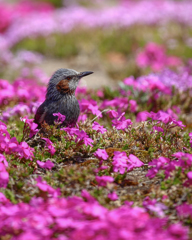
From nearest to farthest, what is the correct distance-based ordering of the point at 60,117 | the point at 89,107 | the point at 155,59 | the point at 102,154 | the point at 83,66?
the point at 102,154 → the point at 60,117 → the point at 89,107 → the point at 155,59 → the point at 83,66

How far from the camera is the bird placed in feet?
13.3

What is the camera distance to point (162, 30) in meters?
12.7

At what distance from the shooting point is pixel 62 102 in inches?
161

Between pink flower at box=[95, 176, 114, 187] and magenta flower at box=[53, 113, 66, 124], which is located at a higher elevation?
magenta flower at box=[53, 113, 66, 124]

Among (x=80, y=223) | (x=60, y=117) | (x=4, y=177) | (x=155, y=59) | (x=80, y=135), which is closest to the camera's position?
(x=80, y=223)

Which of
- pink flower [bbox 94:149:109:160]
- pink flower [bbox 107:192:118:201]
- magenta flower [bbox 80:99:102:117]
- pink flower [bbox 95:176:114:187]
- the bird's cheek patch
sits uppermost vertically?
the bird's cheek patch

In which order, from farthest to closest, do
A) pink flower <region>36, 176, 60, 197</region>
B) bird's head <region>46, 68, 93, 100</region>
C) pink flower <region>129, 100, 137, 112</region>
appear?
pink flower <region>129, 100, 137, 112</region> < bird's head <region>46, 68, 93, 100</region> < pink flower <region>36, 176, 60, 197</region>

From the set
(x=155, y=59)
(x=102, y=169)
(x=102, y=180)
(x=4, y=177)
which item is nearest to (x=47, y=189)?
(x=4, y=177)

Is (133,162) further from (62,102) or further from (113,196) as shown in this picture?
(62,102)

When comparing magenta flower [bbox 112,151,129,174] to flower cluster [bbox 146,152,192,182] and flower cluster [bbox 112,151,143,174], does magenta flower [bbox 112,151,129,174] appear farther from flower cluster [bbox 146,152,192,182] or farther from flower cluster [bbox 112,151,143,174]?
flower cluster [bbox 146,152,192,182]

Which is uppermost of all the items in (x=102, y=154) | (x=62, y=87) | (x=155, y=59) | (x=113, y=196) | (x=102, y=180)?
(x=155, y=59)

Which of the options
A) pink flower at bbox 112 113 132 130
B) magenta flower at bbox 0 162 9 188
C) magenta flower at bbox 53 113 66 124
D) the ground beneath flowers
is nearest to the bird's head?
magenta flower at bbox 53 113 66 124

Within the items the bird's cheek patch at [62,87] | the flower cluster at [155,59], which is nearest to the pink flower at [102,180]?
the bird's cheek patch at [62,87]

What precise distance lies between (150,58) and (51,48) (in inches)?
150
